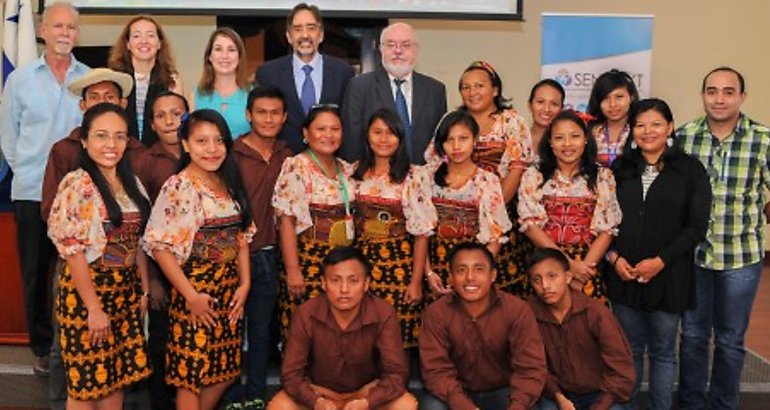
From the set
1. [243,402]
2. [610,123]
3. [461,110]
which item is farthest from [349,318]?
[610,123]

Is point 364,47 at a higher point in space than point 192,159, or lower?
higher

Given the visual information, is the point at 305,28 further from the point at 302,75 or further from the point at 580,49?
the point at 580,49

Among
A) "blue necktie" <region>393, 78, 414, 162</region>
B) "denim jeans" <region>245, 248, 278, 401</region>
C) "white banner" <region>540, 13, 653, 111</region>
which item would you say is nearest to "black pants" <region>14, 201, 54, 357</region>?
"denim jeans" <region>245, 248, 278, 401</region>

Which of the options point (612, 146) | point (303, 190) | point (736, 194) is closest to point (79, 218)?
point (303, 190)

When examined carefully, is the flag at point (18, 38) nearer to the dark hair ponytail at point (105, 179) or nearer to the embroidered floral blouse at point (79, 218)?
the dark hair ponytail at point (105, 179)

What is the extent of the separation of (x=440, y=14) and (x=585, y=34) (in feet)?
3.34

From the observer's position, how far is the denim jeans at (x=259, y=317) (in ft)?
10.9

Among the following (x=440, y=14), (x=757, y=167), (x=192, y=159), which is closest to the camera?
(x=192, y=159)

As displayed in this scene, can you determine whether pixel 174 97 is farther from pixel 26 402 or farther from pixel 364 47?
pixel 364 47

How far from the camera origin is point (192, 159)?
3039 mm

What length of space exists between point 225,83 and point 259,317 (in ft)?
3.39

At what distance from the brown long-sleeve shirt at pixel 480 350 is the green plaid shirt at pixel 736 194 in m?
0.84

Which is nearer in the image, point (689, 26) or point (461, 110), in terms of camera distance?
point (461, 110)

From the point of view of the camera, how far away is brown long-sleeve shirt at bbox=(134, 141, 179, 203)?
3242 mm
